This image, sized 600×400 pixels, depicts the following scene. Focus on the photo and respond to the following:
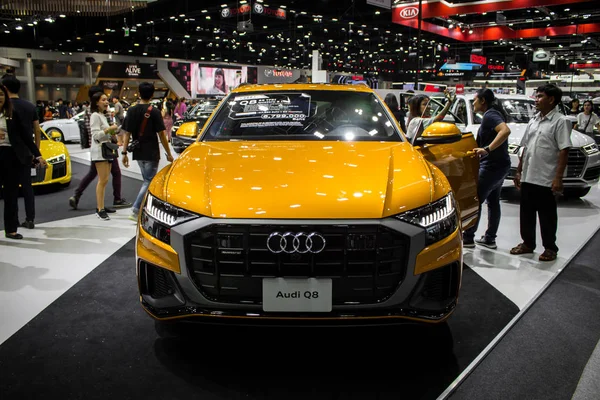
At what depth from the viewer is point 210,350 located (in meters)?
2.63

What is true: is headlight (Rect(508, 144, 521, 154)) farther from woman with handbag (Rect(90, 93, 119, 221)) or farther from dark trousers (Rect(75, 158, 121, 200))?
dark trousers (Rect(75, 158, 121, 200))

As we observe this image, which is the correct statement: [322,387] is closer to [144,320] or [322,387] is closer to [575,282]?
[144,320]

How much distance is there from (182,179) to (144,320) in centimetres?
113

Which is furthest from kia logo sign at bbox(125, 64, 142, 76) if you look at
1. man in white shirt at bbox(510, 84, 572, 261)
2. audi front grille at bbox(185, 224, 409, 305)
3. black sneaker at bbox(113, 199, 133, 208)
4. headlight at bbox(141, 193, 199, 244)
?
audi front grille at bbox(185, 224, 409, 305)

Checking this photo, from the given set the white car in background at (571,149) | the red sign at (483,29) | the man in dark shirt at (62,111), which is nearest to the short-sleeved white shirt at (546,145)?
the white car in background at (571,149)

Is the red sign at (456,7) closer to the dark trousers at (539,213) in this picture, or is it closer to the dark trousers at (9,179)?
the dark trousers at (539,213)

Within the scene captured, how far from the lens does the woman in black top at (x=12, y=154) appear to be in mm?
4566

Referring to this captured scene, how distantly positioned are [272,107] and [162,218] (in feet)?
4.67

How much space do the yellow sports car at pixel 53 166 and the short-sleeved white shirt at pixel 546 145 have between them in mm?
6454

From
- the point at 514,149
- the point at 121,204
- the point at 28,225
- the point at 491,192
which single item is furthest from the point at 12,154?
the point at 514,149

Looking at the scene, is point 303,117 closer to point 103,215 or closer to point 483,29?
point 103,215

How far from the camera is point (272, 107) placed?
336cm

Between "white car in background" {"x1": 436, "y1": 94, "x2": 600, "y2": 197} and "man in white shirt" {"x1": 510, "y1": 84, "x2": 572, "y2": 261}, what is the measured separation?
2.54 metres

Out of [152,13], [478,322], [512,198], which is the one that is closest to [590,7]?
[512,198]
